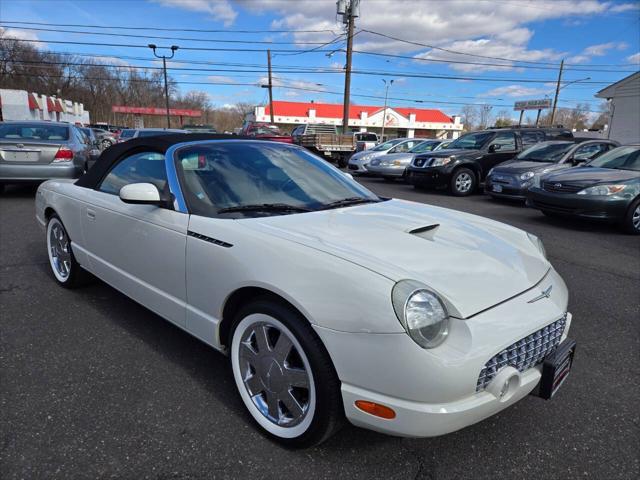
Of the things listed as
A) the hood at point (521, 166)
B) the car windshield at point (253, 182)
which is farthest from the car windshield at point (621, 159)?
the car windshield at point (253, 182)

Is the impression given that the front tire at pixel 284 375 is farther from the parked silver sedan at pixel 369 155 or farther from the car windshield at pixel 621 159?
the parked silver sedan at pixel 369 155

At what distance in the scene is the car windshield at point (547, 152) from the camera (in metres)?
9.82

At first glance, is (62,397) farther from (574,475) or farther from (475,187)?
(475,187)

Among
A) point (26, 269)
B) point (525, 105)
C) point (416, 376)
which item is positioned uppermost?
point (525, 105)

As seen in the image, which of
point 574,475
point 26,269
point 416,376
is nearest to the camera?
point 416,376

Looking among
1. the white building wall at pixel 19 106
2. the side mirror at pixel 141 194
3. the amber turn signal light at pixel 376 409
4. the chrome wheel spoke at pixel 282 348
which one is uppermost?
the white building wall at pixel 19 106

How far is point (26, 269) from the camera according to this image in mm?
4500

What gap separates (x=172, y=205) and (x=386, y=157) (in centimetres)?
1243

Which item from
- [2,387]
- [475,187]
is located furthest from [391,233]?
[475,187]

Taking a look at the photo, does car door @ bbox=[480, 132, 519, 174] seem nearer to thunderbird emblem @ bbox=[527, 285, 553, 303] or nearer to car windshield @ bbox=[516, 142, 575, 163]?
car windshield @ bbox=[516, 142, 575, 163]

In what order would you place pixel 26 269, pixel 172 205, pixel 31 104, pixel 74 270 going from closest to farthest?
pixel 172 205, pixel 74 270, pixel 26 269, pixel 31 104

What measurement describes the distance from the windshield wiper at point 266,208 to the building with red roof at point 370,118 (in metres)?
72.9

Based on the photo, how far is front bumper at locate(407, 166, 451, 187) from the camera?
11.0 metres

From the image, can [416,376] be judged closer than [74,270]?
Yes
